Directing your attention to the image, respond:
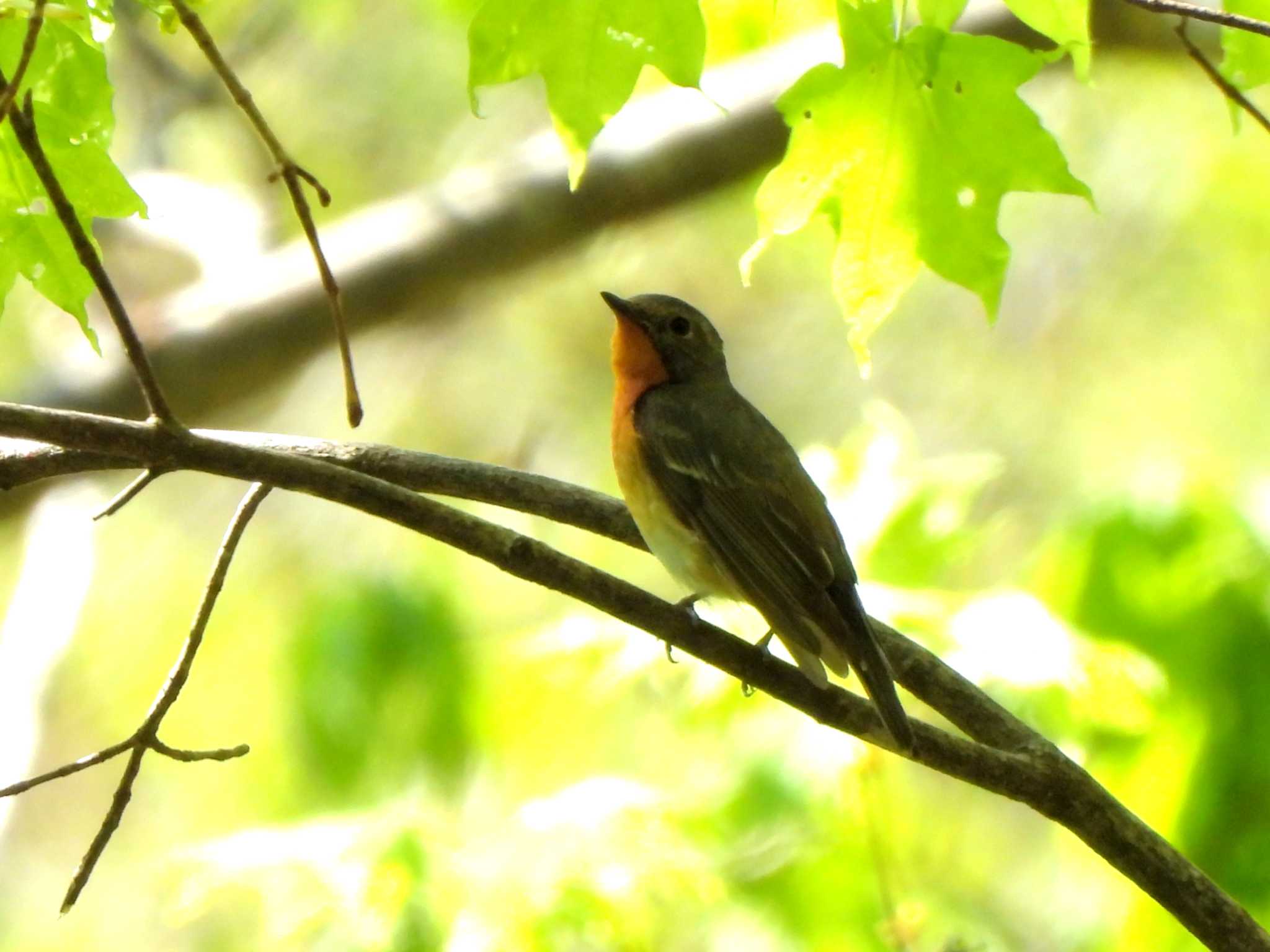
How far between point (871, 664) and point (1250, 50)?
4.88ft

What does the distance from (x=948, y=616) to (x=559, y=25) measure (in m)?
2.66

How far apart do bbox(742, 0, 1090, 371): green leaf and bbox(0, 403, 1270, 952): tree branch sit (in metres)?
0.67

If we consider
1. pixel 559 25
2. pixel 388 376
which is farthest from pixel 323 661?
pixel 388 376

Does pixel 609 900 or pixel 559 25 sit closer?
pixel 559 25

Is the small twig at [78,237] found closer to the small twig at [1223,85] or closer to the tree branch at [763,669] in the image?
the tree branch at [763,669]

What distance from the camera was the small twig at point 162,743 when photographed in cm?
244

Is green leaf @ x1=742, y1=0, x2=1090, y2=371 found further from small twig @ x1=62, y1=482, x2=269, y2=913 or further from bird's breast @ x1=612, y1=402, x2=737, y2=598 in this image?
small twig @ x1=62, y1=482, x2=269, y2=913

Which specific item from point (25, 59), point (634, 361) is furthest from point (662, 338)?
point (25, 59)

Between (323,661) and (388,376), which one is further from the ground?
(388,376)

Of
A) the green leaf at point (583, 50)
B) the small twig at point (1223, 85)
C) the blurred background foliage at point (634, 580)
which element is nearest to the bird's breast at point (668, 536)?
the blurred background foliage at point (634, 580)

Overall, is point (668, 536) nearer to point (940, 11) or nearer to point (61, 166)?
point (940, 11)

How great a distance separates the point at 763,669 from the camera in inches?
107

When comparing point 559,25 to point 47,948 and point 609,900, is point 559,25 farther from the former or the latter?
point 47,948

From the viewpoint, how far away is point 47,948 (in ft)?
32.2
